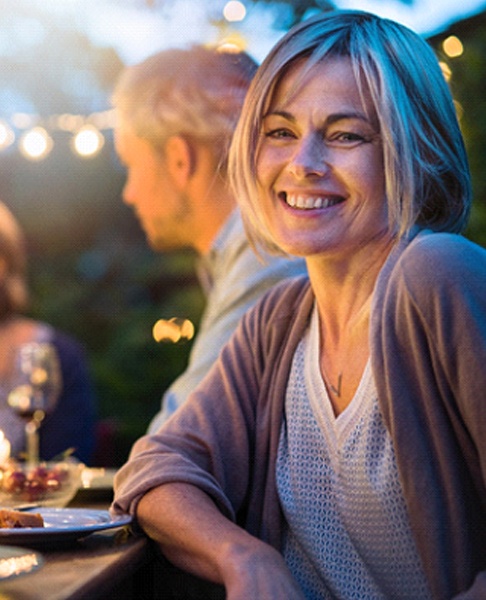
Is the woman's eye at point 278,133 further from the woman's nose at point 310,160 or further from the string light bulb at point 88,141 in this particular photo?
the string light bulb at point 88,141

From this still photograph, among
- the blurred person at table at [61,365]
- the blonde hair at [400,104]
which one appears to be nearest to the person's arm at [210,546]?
the blonde hair at [400,104]

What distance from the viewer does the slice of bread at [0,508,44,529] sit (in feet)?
4.41

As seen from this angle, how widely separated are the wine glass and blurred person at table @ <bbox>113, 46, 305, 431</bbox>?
0.28 m

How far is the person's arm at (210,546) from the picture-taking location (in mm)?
1243

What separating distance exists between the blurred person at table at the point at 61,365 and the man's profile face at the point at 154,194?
0.99 m

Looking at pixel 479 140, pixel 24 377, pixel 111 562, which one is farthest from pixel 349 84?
pixel 479 140

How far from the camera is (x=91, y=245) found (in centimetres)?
615

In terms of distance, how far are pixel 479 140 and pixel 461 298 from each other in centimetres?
229

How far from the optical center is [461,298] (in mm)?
1260

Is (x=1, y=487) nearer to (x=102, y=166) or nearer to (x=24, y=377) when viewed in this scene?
(x=24, y=377)

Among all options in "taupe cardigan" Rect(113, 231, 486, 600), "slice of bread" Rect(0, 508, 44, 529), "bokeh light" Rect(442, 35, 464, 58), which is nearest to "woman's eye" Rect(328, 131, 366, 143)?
"taupe cardigan" Rect(113, 231, 486, 600)

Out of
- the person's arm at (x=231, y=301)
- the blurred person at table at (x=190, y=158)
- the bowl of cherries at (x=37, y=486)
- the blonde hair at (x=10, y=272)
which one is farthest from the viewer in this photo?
the blonde hair at (x=10, y=272)

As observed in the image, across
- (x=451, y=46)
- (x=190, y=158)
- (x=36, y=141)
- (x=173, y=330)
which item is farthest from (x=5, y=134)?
(x=451, y=46)

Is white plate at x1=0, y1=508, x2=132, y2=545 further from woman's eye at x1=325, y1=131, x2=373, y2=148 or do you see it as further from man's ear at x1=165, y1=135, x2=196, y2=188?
man's ear at x1=165, y1=135, x2=196, y2=188
